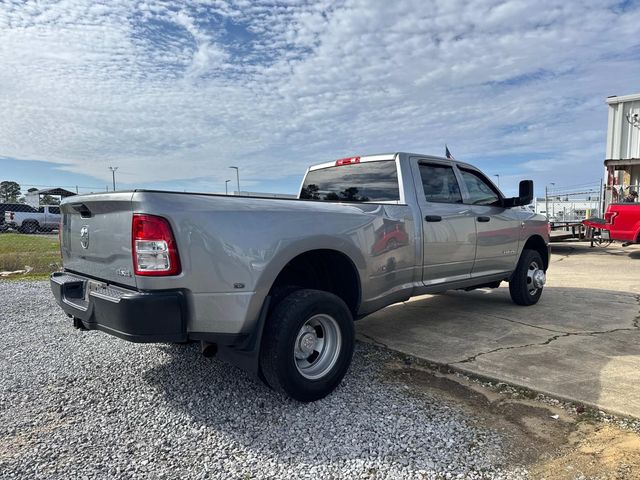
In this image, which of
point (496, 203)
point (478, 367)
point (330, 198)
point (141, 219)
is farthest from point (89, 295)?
point (496, 203)

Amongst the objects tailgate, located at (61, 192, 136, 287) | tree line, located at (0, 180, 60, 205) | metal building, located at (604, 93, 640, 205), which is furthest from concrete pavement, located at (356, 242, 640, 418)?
tree line, located at (0, 180, 60, 205)

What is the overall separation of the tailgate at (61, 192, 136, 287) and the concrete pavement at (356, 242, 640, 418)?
272 cm

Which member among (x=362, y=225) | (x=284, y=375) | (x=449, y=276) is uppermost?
(x=362, y=225)

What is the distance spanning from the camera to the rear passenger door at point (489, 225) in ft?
17.6

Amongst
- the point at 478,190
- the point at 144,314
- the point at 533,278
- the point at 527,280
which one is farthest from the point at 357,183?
the point at 533,278

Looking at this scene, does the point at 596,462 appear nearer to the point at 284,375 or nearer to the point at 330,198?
the point at 284,375

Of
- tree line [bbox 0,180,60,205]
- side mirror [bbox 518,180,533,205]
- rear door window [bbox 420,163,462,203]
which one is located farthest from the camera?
tree line [bbox 0,180,60,205]

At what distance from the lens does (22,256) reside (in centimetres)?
1134

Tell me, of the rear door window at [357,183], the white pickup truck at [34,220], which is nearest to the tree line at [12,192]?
the white pickup truck at [34,220]

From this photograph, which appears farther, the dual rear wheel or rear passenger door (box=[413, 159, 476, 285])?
rear passenger door (box=[413, 159, 476, 285])

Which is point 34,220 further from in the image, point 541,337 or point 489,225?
point 541,337

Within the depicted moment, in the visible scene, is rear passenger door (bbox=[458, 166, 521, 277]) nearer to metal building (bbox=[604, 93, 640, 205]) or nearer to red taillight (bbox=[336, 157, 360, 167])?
red taillight (bbox=[336, 157, 360, 167])

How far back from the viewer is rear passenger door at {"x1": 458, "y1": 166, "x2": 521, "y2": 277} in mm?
5367

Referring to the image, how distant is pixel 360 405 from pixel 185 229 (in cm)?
172
